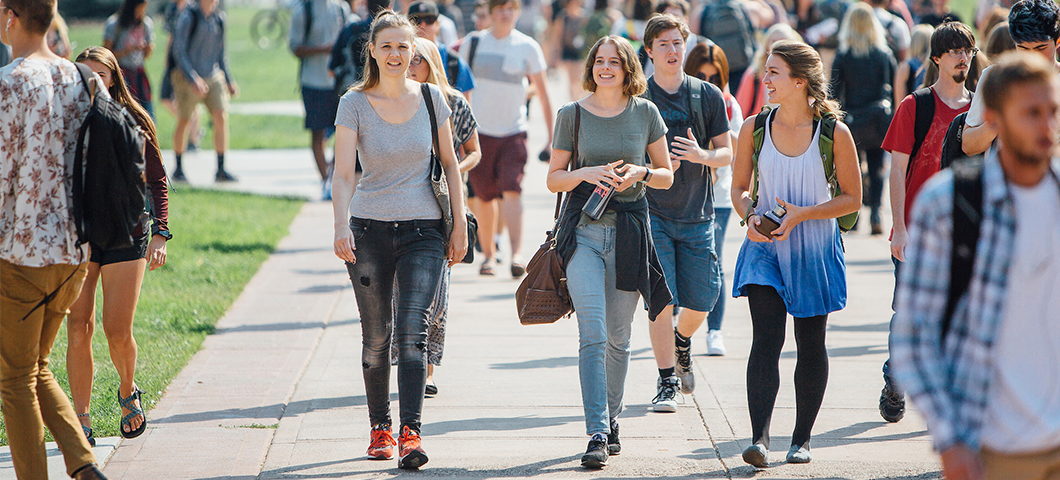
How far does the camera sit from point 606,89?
493cm

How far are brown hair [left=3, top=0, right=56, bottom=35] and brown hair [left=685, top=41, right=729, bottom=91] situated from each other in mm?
3506

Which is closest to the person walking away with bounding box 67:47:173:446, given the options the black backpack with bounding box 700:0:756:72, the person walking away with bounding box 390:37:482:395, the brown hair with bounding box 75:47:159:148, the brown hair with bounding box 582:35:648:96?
the brown hair with bounding box 75:47:159:148

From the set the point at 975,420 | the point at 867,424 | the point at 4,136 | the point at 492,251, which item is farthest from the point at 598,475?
the point at 492,251

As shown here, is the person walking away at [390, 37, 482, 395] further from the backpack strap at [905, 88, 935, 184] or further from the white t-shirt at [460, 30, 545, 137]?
the white t-shirt at [460, 30, 545, 137]

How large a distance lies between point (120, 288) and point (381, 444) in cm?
125

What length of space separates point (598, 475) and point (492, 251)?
14.8 feet

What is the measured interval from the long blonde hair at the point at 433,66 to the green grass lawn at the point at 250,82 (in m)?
6.10

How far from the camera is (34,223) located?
13.0 ft

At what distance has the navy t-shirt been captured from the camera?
18.9 feet

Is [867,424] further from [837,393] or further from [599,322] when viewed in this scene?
[599,322]

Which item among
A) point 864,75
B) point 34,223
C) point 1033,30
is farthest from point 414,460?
point 864,75

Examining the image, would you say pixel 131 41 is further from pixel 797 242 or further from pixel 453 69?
pixel 797 242

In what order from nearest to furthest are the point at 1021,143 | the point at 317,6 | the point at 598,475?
1. the point at 1021,143
2. the point at 598,475
3. the point at 317,6

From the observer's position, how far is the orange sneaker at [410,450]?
469 cm
